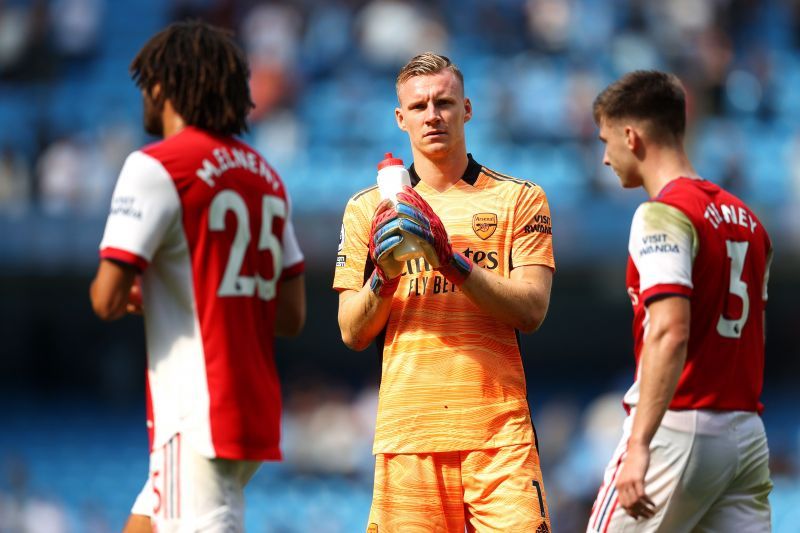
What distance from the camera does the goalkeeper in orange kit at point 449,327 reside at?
4836 millimetres

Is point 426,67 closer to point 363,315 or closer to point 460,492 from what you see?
point 363,315

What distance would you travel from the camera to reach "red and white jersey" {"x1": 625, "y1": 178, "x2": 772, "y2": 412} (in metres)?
4.27

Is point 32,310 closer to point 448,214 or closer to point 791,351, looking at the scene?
point 791,351

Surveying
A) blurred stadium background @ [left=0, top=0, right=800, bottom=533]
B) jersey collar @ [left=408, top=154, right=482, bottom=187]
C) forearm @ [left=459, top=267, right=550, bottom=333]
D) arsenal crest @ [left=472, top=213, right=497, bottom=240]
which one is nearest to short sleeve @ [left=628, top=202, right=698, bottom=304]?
forearm @ [left=459, top=267, right=550, bottom=333]

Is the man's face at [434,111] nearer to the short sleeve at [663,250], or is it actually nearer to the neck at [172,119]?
the short sleeve at [663,250]

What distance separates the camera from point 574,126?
48.7 feet

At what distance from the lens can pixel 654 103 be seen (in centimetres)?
451

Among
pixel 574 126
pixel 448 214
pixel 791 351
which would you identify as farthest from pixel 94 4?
pixel 448 214

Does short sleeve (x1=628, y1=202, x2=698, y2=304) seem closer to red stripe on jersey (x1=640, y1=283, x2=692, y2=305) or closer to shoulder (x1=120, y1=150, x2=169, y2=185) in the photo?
red stripe on jersey (x1=640, y1=283, x2=692, y2=305)

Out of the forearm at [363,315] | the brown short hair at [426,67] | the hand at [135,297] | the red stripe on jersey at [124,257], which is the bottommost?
the forearm at [363,315]

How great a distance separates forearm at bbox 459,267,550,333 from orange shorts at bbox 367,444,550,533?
1.62 feet

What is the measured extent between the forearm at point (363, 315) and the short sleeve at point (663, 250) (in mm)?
1066

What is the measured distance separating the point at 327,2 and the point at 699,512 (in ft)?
43.5

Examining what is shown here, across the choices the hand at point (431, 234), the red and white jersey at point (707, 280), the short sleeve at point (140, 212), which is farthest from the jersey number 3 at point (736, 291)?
the short sleeve at point (140, 212)
